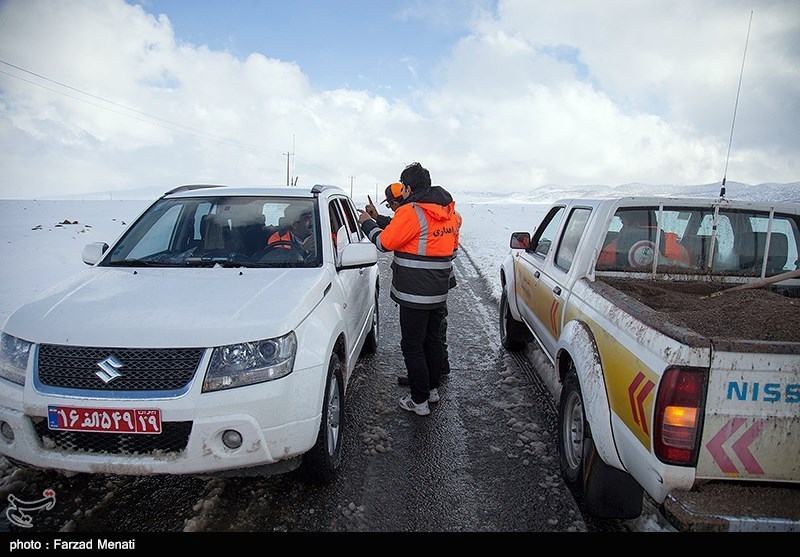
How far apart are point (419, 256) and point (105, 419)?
2.31 meters

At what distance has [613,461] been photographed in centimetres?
236

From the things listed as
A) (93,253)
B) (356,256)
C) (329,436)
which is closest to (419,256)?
(356,256)

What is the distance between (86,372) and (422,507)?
80.7 inches

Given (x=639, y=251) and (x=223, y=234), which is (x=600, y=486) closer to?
(x=639, y=251)

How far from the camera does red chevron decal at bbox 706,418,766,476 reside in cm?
189

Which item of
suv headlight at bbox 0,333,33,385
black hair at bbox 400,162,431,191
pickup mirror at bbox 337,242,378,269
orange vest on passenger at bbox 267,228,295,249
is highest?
black hair at bbox 400,162,431,191

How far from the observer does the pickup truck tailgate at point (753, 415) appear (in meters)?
1.85

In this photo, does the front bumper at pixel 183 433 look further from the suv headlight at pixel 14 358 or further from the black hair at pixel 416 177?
the black hair at pixel 416 177

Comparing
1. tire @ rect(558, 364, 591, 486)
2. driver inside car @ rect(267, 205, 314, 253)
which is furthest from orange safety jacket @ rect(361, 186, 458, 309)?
tire @ rect(558, 364, 591, 486)

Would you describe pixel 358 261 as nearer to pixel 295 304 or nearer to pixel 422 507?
pixel 295 304

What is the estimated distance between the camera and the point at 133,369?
235cm

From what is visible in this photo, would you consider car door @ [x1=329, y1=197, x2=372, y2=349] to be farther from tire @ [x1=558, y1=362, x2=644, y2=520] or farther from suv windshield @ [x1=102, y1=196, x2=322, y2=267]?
tire @ [x1=558, y1=362, x2=644, y2=520]

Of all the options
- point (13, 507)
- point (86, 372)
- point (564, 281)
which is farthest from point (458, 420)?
point (13, 507)

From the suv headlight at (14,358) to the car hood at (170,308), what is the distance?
0.05m
